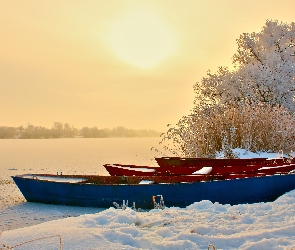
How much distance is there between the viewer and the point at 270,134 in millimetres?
13984

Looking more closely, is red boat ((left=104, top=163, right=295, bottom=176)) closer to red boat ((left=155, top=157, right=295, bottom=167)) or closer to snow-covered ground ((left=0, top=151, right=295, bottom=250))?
red boat ((left=155, top=157, right=295, bottom=167))

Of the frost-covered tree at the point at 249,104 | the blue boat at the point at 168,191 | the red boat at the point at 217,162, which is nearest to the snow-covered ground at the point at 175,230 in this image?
the blue boat at the point at 168,191

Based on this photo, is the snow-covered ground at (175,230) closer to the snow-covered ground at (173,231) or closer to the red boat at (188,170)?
the snow-covered ground at (173,231)

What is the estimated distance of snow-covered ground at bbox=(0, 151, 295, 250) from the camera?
11.8 ft

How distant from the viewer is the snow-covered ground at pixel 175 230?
142 inches

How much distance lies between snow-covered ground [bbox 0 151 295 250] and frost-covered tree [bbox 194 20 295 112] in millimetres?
16240

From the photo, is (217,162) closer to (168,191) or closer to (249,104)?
(168,191)

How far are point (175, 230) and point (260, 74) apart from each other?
63.5 feet

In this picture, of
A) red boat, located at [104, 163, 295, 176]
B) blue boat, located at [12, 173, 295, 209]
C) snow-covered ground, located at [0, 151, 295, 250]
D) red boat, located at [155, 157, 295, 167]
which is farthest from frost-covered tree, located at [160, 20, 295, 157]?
snow-covered ground, located at [0, 151, 295, 250]

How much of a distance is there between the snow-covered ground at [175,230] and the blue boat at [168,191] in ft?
5.73

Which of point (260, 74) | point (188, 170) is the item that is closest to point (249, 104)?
point (260, 74)

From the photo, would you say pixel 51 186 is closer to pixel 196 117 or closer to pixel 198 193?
pixel 198 193

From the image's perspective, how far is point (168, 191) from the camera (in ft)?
25.6

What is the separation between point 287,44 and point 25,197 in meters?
21.2
